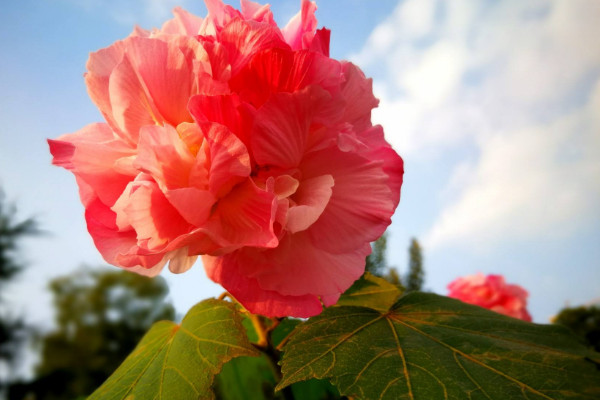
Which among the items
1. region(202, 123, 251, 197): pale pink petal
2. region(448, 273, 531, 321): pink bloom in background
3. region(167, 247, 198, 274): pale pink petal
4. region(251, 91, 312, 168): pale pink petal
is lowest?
region(167, 247, 198, 274): pale pink petal

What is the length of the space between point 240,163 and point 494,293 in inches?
84.1

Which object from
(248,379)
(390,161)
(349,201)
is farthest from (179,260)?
(248,379)

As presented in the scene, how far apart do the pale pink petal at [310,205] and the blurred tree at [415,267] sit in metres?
20.4

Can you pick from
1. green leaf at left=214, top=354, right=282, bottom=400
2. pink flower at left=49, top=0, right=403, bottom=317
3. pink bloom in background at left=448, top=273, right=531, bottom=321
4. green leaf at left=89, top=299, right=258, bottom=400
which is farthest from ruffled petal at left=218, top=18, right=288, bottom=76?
pink bloom in background at left=448, top=273, right=531, bottom=321

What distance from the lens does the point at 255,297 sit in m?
0.78

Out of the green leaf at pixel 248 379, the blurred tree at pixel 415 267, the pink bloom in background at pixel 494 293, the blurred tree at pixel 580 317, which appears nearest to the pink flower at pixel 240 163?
the green leaf at pixel 248 379

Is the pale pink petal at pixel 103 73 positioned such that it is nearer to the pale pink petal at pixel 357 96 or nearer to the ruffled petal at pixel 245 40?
the ruffled petal at pixel 245 40

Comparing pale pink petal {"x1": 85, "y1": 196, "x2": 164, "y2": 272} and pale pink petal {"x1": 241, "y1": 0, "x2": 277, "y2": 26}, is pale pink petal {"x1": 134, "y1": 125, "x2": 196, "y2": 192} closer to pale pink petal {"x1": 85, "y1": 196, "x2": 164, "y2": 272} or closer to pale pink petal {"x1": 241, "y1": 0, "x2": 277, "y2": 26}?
pale pink petal {"x1": 85, "y1": 196, "x2": 164, "y2": 272}

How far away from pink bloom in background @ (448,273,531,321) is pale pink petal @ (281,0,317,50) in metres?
1.95

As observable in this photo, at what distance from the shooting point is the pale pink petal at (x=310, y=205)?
696 millimetres

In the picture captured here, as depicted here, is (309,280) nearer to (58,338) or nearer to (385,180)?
(385,180)

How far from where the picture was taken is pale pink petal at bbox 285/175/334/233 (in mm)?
696

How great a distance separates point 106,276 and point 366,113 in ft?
61.7

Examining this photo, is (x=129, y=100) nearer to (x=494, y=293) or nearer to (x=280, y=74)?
(x=280, y=74)
